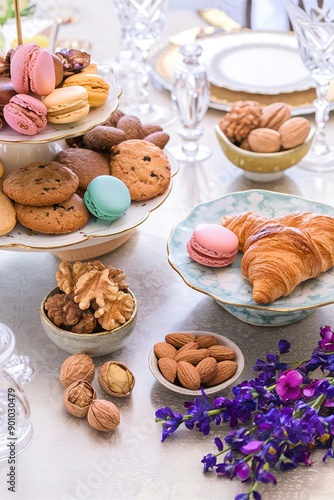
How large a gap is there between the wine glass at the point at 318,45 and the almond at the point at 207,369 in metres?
0.61

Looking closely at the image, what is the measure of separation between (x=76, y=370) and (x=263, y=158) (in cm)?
55

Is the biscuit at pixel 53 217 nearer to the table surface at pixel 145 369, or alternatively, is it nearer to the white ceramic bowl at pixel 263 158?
the table surface at pixel 145 369

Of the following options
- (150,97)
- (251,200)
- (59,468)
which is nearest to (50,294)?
(59,468)

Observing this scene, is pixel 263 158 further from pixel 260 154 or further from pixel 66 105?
pixel 66 105

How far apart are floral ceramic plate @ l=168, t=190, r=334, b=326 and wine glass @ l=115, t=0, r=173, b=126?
1.53 ft

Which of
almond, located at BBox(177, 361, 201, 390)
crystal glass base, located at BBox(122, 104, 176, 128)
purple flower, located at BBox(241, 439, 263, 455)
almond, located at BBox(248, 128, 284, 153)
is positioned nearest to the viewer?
purple flower, located at BBox(241, 439, 263, 455)

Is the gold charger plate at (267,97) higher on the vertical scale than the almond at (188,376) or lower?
lower

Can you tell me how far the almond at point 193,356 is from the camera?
899mm

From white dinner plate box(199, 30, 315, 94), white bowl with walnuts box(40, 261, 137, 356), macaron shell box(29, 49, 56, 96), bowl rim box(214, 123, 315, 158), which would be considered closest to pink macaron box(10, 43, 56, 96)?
macaron shell box(29, 49, 56, 96)

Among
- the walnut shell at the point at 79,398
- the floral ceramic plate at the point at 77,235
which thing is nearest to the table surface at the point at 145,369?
the walnut shell at the point at 79,398

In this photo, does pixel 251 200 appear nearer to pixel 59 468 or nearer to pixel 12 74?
pixel 12 74

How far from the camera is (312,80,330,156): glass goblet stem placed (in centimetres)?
137

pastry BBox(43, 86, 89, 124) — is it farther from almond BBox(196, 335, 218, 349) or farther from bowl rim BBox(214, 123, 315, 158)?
bowl rim BBox(214, 123, 315, 158)

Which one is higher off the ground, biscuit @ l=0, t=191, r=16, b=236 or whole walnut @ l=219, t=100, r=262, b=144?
biscuit @ l=0, t=191, r=16, b=236
